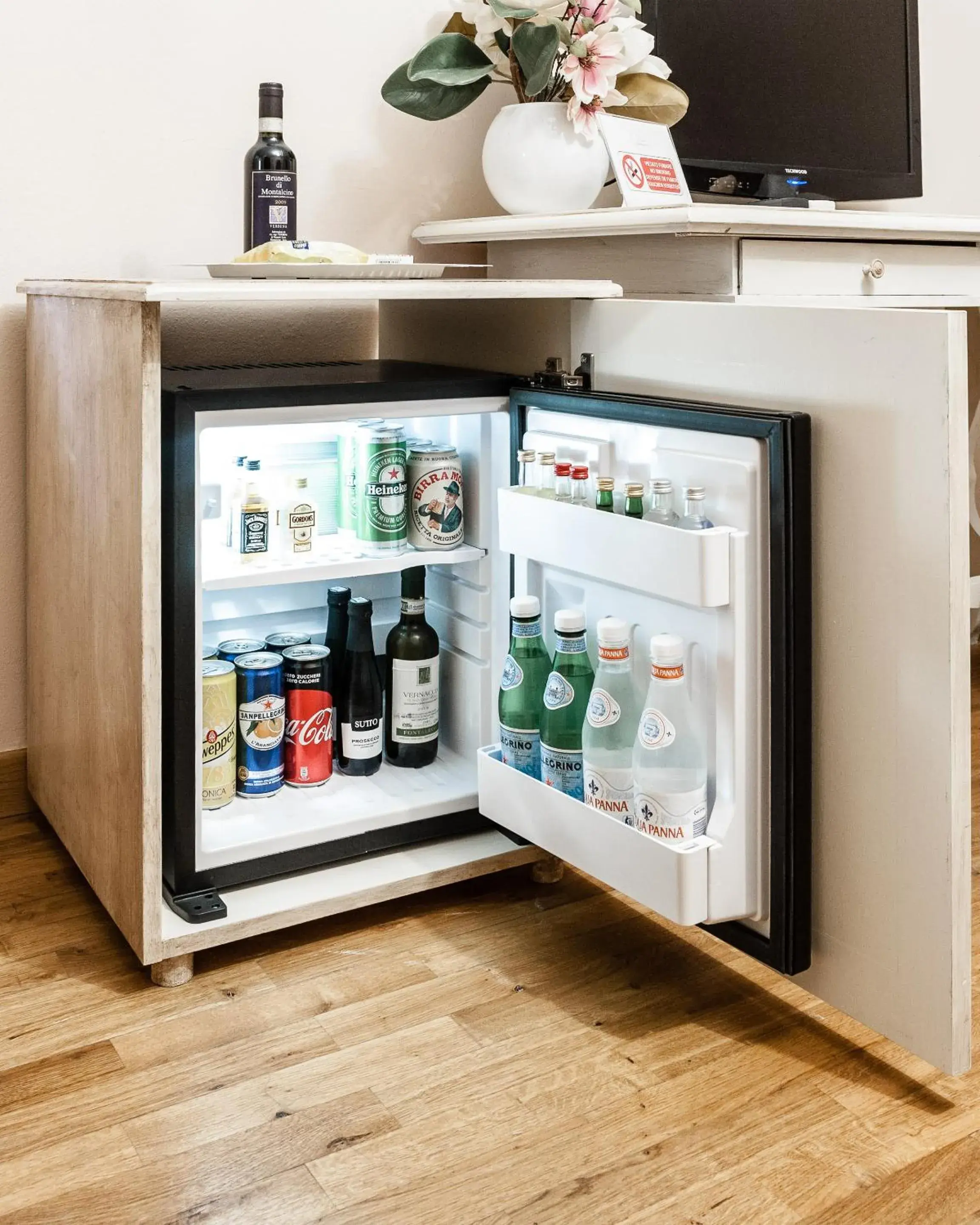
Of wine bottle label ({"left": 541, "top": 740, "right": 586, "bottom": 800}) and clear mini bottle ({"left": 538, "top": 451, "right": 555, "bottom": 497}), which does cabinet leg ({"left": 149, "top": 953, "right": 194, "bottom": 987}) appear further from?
clear mini bottle ({"left": 538, "top": 451, "right": 555, "bottom": 497})

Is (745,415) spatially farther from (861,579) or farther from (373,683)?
(373,683)

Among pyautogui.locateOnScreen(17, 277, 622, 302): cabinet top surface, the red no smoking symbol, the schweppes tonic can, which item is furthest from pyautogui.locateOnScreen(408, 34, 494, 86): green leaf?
the schweppes tonic can

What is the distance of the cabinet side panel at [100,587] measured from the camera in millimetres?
1245

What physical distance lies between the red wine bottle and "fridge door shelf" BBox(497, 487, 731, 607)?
0.55 metres

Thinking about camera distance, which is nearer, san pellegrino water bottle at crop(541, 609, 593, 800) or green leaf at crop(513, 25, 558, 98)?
san pellegrino water bottle at crop(541, 609, 593, 800)

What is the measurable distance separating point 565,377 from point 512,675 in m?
0.35

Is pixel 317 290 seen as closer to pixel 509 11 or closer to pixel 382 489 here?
pixel 382 489

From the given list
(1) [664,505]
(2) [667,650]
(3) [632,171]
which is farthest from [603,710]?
(3) [632,171]

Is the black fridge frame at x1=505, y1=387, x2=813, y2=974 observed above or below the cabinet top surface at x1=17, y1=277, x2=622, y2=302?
below

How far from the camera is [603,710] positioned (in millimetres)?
1248

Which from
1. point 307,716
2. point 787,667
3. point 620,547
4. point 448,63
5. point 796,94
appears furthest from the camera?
point 796,94

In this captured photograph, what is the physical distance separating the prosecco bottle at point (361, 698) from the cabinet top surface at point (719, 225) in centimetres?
55

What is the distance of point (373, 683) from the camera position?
65.1 inches

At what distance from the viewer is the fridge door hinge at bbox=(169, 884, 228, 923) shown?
4.38 feet
